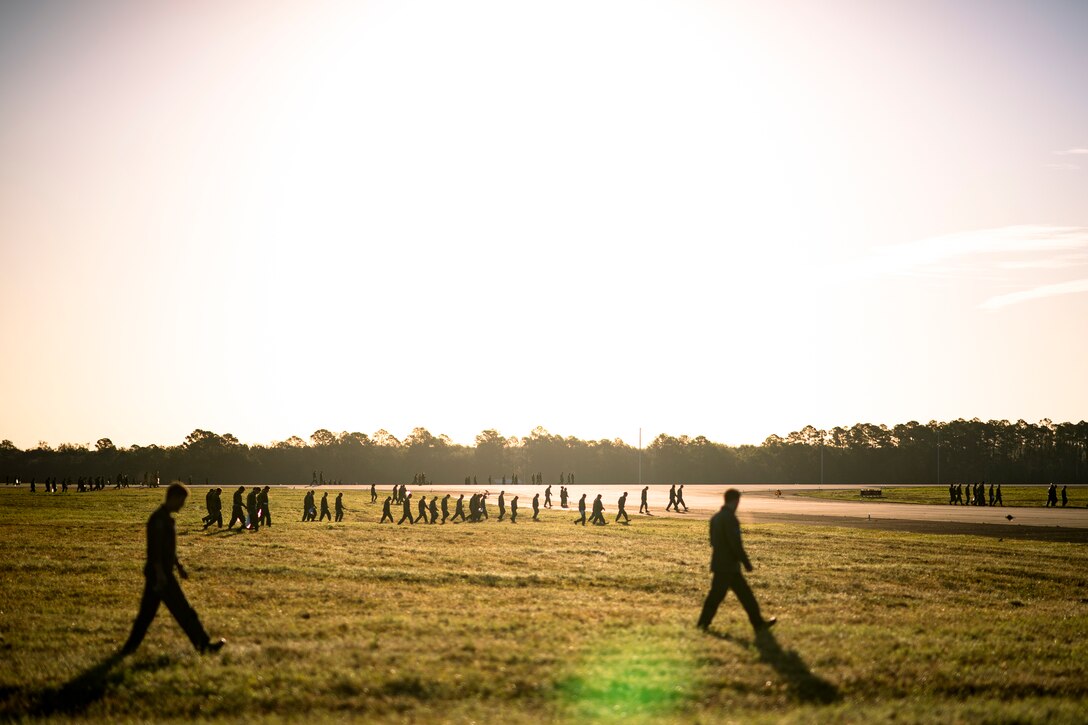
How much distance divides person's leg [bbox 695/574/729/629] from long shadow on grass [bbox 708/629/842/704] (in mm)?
280

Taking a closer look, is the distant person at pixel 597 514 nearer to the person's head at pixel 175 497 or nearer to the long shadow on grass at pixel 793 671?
the long shadow on grass at pixel 793 671

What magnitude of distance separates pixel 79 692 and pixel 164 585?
5.57 feet

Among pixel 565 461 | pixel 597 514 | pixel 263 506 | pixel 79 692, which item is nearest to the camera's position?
pixel 79 692

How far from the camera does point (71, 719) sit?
9203 mm

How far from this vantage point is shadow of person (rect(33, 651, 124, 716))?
9.59 m

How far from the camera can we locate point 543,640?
12.6 m

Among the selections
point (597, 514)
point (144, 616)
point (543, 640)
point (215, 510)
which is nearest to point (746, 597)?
point (543, 640)

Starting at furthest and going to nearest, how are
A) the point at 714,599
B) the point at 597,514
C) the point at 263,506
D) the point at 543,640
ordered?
the point at 597,514 < the point at 263,506 < the point at 714,599 < the point at 543,640

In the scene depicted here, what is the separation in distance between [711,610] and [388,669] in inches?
210

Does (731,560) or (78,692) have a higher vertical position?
(731,560)

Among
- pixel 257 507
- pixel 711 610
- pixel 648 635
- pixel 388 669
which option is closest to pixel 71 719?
pixel 388 669

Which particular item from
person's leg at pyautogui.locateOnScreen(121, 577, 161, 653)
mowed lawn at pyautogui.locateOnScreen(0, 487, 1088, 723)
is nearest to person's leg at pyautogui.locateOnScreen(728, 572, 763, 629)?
mowed lawn at pyautogui.locateOnScreen(0, 487, 1088, 723)

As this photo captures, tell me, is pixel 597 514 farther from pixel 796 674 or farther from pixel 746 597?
pixel 796 674

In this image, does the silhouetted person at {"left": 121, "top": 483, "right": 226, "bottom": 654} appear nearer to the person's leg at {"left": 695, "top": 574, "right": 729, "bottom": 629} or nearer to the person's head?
the person's head
